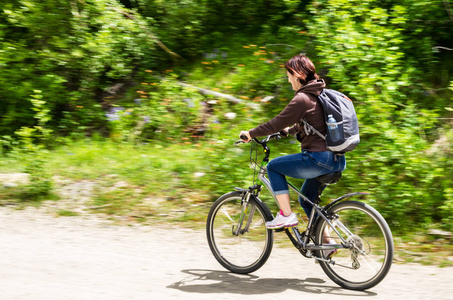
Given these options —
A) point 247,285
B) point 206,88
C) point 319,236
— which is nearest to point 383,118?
point 319,236

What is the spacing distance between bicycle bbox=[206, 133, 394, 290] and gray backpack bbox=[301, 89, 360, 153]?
1.03ft

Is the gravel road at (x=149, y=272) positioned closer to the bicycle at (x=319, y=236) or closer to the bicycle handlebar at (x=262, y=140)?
the bicycle at (x=319, y=236)

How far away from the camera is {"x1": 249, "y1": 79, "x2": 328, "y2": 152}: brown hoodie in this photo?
454 cm

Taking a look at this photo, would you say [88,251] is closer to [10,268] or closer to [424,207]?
[10,268]

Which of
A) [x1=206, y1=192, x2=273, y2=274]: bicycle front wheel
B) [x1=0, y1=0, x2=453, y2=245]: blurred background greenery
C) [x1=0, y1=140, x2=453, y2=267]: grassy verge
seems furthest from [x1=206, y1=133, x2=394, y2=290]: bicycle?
[x1=0, y1=0, x2=453, y2=245]: blurred background greenery

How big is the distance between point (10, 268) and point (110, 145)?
3852mm

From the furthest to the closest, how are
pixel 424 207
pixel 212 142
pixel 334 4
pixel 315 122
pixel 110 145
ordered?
pixel 110 145 < pixel 212 142 < pixel 334 4 < pixel 424 207 < pixel 315 122

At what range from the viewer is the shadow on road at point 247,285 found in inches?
183

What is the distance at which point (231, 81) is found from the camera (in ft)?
29.7

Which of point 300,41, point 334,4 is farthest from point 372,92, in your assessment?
point 300,41

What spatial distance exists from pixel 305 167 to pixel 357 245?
792 mm

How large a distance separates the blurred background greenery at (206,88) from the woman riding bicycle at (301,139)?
1755 mm

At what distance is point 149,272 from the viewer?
506cm

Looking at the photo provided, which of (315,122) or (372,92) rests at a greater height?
(315,122)
